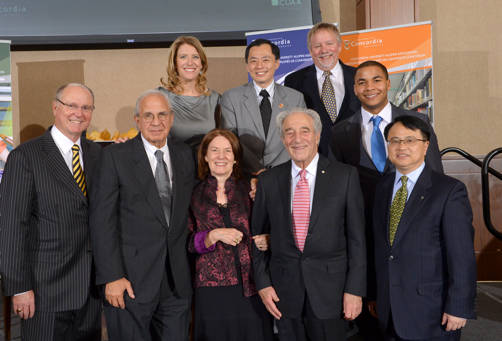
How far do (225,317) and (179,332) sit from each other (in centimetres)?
26

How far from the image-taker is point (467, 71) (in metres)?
5.80

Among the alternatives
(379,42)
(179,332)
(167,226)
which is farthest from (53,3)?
(179,332)

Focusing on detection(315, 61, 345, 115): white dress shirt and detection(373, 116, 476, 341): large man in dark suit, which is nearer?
detection(373, 116, 476, 341): large man in dark suit

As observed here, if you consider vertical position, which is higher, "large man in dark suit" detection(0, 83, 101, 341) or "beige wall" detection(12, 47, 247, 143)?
"beige wall" detection(12, 47, 247, 143)

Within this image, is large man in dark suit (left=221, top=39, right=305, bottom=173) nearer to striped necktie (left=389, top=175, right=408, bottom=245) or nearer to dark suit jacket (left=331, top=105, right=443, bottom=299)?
dark suit jacket (left=331, top=105, right=443, bottom=299)

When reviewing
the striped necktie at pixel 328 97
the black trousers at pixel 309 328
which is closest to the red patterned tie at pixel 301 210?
the black trousers at pixel 309 328

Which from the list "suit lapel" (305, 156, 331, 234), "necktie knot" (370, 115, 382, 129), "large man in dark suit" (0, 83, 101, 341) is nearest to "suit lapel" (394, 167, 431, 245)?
"suit lapel" (305, 156, 331, 234)

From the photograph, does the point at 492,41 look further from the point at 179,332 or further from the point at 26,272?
the point at 26,272

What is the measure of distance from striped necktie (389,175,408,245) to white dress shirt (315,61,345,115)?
4.44 feet

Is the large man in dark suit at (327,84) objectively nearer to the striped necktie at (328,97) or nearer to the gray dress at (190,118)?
the striped necktie at (328,97)

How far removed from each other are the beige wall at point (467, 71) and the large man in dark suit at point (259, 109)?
377 centimetres

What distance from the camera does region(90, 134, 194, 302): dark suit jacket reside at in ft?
6.86

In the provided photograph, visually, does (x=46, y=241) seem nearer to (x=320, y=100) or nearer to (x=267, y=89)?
(x=267, y=89)

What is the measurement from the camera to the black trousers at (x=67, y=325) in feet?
6.93
